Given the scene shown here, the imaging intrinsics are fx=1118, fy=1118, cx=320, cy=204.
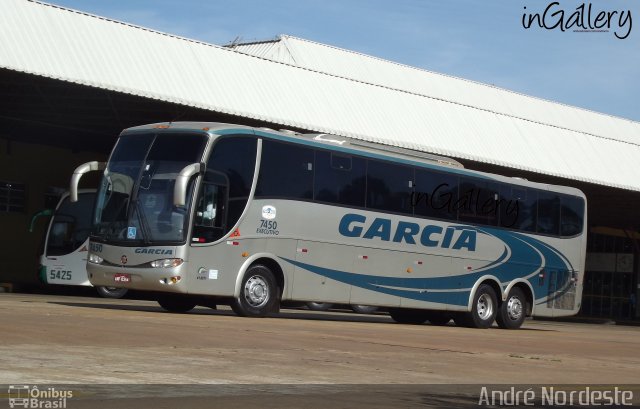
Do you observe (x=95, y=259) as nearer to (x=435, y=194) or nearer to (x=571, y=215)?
(x=435, y=194)

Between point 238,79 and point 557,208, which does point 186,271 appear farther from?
point 238,79

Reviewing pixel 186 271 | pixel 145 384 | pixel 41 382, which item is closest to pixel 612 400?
pixel 145 384

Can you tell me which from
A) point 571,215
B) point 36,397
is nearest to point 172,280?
point 36,397

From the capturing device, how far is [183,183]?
17.8m

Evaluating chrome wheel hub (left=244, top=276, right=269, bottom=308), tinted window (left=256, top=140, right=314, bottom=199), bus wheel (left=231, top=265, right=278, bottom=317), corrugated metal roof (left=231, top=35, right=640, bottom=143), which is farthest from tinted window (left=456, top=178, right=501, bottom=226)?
corrugated metal roof (left=231, top=35, right=640, bottom=143)

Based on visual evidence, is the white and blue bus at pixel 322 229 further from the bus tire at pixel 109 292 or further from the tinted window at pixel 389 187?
the bus tire at pixel 109 292

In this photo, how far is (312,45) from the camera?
184 feet

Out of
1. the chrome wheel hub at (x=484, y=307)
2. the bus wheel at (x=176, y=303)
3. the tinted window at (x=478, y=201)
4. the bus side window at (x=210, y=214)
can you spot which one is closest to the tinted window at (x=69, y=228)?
the bus wheel at (x=176, y=303)

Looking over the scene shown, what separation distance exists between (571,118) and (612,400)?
60.3 m

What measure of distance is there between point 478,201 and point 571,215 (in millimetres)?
3551

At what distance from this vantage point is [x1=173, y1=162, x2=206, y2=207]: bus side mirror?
58.1ft

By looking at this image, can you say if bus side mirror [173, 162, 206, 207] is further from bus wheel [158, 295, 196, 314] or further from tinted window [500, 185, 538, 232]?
tinted window [500, 185, 538, 232]

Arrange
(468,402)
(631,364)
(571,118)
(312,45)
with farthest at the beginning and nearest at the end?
(571,118) → (312,45) → (631,364) → (468,402)

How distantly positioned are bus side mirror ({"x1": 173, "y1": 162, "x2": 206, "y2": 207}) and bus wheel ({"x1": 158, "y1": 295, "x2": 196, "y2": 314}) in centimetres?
283
